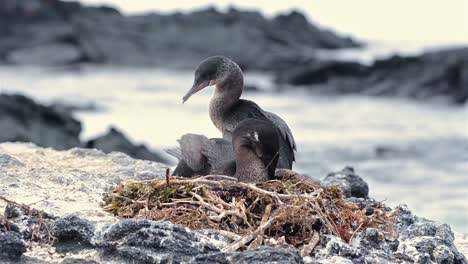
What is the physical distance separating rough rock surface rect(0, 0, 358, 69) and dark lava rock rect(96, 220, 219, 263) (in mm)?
51519

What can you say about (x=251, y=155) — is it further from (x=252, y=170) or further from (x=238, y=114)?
(x=238, y=114)

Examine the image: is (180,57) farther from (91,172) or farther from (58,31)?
(91,172)

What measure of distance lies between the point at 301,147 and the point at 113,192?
18.5 metres

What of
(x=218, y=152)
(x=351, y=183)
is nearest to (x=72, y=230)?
(x=218, y=152)

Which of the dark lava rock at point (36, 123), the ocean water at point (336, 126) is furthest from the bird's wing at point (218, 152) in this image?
the dark lava rock at point (36, 123)

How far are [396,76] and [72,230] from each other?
39534 mm

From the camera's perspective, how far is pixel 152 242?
6098mm

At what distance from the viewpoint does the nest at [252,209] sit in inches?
252

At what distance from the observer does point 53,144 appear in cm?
1922

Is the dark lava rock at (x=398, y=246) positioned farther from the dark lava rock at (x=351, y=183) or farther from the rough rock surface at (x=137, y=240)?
the dark lava rock at (x=351, y=183)

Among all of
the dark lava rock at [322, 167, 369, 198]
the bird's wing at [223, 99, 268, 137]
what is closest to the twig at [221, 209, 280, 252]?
the bird's wing at [223, 99, 268, 137]

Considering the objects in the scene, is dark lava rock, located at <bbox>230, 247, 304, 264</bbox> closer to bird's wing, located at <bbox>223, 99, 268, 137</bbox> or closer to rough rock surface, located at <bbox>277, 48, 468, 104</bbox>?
bird's wing, located at <bbox>223, 99, 268, 137</bbox>

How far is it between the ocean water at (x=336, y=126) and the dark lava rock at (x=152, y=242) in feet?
33.4

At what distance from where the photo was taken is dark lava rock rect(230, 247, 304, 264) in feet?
19.1
